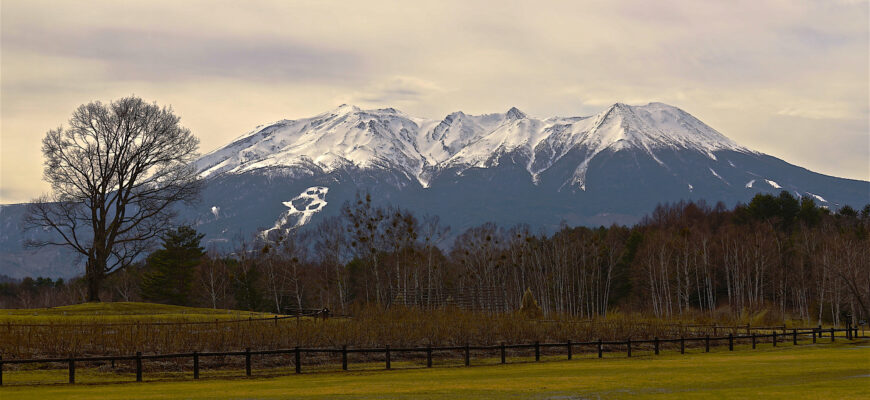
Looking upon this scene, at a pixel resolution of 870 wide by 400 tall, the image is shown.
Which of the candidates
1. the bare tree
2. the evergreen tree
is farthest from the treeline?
the bare tree

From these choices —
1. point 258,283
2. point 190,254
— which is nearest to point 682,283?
point 258,283

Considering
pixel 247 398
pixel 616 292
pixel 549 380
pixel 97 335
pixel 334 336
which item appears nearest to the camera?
pixel 247 398

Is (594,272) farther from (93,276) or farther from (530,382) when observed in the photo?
(530,382)

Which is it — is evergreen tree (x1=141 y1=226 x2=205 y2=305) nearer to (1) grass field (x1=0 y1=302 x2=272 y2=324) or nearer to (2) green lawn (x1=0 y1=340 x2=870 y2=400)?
(1) grass field (x1=0 y1=302 x2=272 y2=324)

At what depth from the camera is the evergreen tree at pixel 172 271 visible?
103 meters

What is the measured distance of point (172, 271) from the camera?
105 m

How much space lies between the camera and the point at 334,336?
Answer: 5297 centimetres

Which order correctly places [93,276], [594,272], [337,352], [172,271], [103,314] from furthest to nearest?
[594,272] < [172,271] < [93,276] < [103,314] < [337,352]

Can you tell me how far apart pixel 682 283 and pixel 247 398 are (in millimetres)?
103443

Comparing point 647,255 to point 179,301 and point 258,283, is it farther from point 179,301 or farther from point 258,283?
point 179,301

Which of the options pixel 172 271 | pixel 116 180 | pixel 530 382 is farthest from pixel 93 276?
pixel 530 382

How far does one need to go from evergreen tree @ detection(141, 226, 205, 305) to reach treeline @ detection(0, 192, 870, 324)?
173 mm

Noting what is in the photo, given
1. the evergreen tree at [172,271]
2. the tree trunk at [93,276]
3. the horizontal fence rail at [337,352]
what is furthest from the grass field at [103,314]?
the evergreen tree at [172,271]

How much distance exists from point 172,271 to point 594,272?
59965 millimetres
